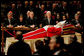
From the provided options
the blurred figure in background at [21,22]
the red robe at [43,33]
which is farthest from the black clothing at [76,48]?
the blurred figure in background at [21,22]

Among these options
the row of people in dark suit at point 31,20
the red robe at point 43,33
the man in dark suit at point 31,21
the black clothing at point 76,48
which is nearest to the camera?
the black clothing at point 76,48

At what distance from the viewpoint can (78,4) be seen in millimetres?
9195

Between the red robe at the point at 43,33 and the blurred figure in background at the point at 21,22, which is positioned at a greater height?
the blurred figure in background at the point at 21,22

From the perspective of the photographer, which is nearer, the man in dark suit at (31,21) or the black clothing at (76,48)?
the black clothing at (76,48)

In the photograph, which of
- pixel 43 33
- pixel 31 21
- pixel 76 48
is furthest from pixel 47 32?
pixel 76 48

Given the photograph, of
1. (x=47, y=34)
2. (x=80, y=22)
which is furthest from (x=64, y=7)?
(x=47, y=34)

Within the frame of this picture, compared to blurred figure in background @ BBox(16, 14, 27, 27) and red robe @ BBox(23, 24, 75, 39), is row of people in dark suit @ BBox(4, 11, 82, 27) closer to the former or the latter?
blurred figure in background @ BBox(16, 14, 27, 27)

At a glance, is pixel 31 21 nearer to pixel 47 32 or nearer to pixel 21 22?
pixel 21 22

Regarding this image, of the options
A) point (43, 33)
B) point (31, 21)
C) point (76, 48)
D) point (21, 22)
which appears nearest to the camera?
point (76, 48)

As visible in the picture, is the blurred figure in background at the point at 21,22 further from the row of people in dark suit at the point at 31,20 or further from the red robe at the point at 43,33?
the red robe at the point at 43,33

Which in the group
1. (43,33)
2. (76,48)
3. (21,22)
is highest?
(21,22)

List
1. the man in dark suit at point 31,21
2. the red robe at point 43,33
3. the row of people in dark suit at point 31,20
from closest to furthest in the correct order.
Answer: the red robe at point 43,33 < the row of people in dark suit at point 31,20 < the man in dark suit at point 31,21

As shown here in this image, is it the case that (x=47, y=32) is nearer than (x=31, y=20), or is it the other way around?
(x=47, y=32)

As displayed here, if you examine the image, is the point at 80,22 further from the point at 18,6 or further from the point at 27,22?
the point at 18,6
